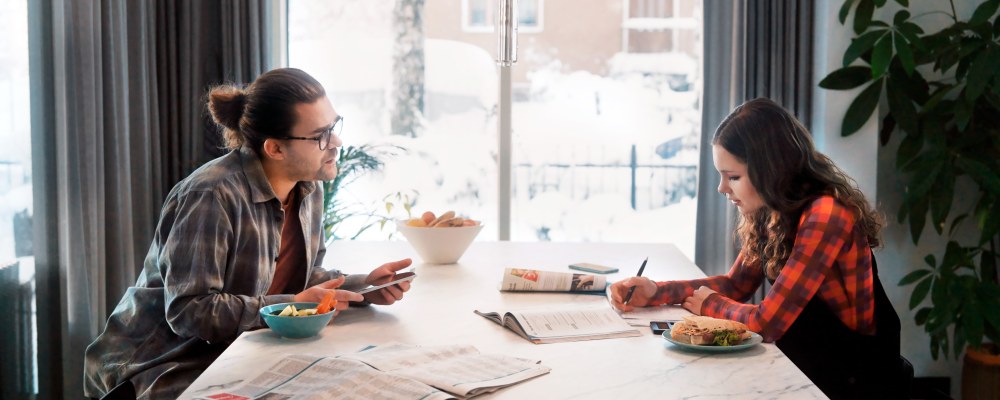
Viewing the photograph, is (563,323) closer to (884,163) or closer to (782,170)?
(782,170)

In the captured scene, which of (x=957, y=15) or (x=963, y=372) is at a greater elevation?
(x=957, y=15)

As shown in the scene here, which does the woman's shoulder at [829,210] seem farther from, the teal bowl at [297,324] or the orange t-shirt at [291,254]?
the orange t-shirt at [291,254]

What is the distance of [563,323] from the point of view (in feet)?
5.90

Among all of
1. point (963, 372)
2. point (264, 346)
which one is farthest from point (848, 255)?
point (963, 372)

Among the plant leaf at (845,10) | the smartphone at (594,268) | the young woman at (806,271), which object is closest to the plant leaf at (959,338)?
the plant leaf at (845,10)

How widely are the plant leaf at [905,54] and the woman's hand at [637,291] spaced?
1.76m

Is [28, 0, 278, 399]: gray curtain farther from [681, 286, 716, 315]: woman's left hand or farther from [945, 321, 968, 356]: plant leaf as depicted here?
[945, 321, 968, 356]: plant leaf

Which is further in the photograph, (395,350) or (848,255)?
(848,255)

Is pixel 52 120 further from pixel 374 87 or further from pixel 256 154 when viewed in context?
pixel 374 87

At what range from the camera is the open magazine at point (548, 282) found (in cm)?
215

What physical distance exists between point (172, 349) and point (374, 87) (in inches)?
98.4

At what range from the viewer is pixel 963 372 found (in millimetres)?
3645

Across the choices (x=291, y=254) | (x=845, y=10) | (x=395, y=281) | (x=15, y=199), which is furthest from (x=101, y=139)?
(x=845, y=10)

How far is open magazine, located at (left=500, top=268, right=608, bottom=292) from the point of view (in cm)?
215
